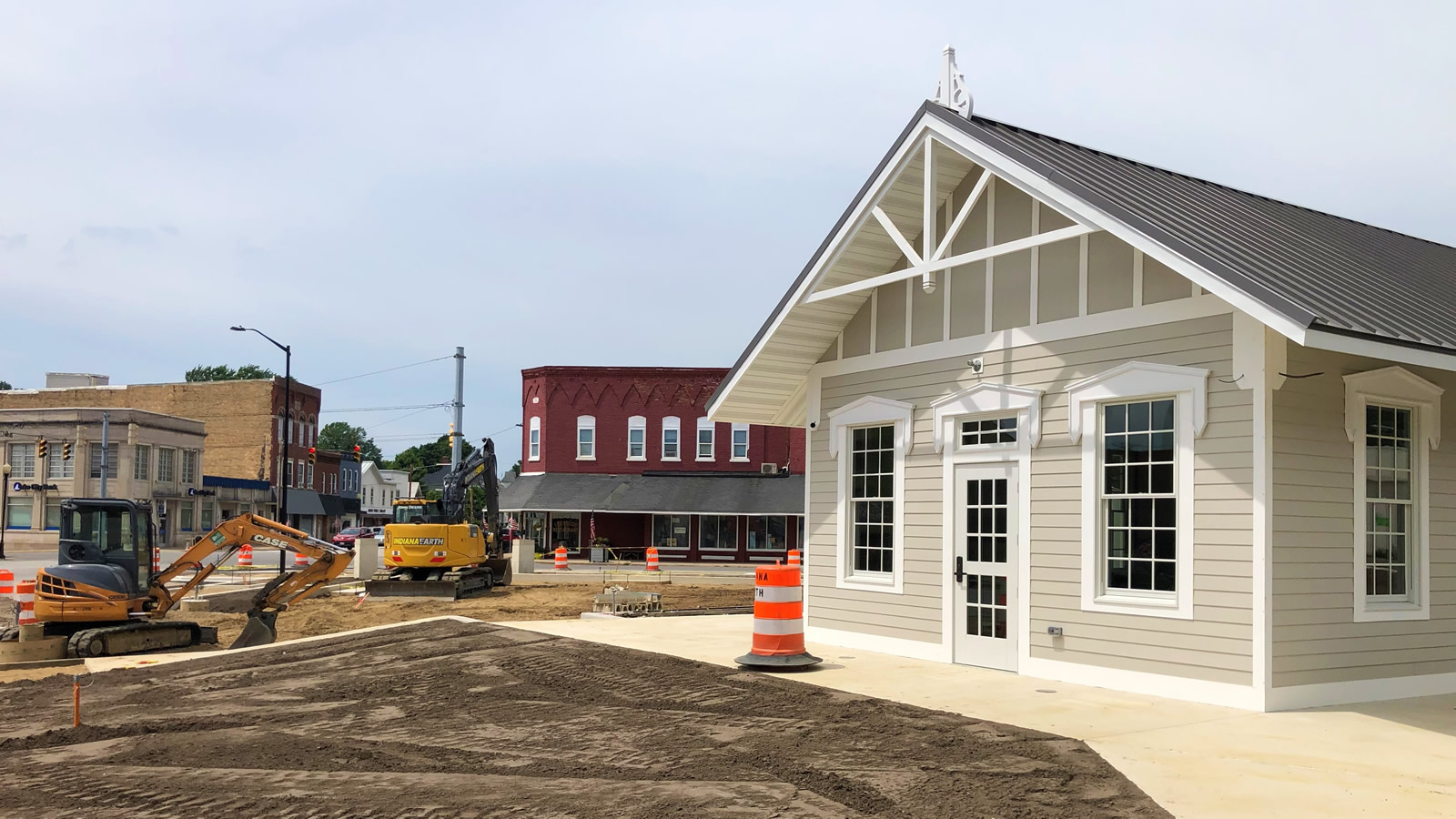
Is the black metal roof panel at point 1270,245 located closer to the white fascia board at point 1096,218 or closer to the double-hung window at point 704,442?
the white fascia board at point 1096,218

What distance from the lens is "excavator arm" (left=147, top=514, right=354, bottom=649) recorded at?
797 inches

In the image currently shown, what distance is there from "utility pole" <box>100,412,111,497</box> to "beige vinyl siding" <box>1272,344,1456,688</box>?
53.2m

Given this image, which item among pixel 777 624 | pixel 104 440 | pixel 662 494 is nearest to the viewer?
pixel 777 624

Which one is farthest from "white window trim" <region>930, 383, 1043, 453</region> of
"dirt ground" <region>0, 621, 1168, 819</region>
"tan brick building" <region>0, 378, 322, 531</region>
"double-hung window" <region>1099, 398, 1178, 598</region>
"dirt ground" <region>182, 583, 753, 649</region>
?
"tan brick building" <region>0, 378, 322, 531</region>

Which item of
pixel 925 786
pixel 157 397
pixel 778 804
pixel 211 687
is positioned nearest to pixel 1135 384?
pixel 925 786

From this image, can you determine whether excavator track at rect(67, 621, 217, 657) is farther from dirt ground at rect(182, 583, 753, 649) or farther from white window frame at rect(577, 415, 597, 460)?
white window frame at rect(577, 415, 597, 460)

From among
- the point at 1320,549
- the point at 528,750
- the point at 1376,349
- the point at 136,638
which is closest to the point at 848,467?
the point at 1320,549

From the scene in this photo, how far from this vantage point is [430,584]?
100ft

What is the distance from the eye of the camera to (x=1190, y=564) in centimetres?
1153

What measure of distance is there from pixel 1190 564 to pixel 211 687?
10436mm

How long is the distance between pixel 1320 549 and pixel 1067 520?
2.46m

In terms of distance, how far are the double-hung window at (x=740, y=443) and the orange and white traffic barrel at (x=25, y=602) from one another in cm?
3648

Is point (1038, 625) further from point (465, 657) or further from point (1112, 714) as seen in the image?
point (465, 657)

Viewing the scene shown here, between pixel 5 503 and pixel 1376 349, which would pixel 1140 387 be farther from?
pixel 5 503
